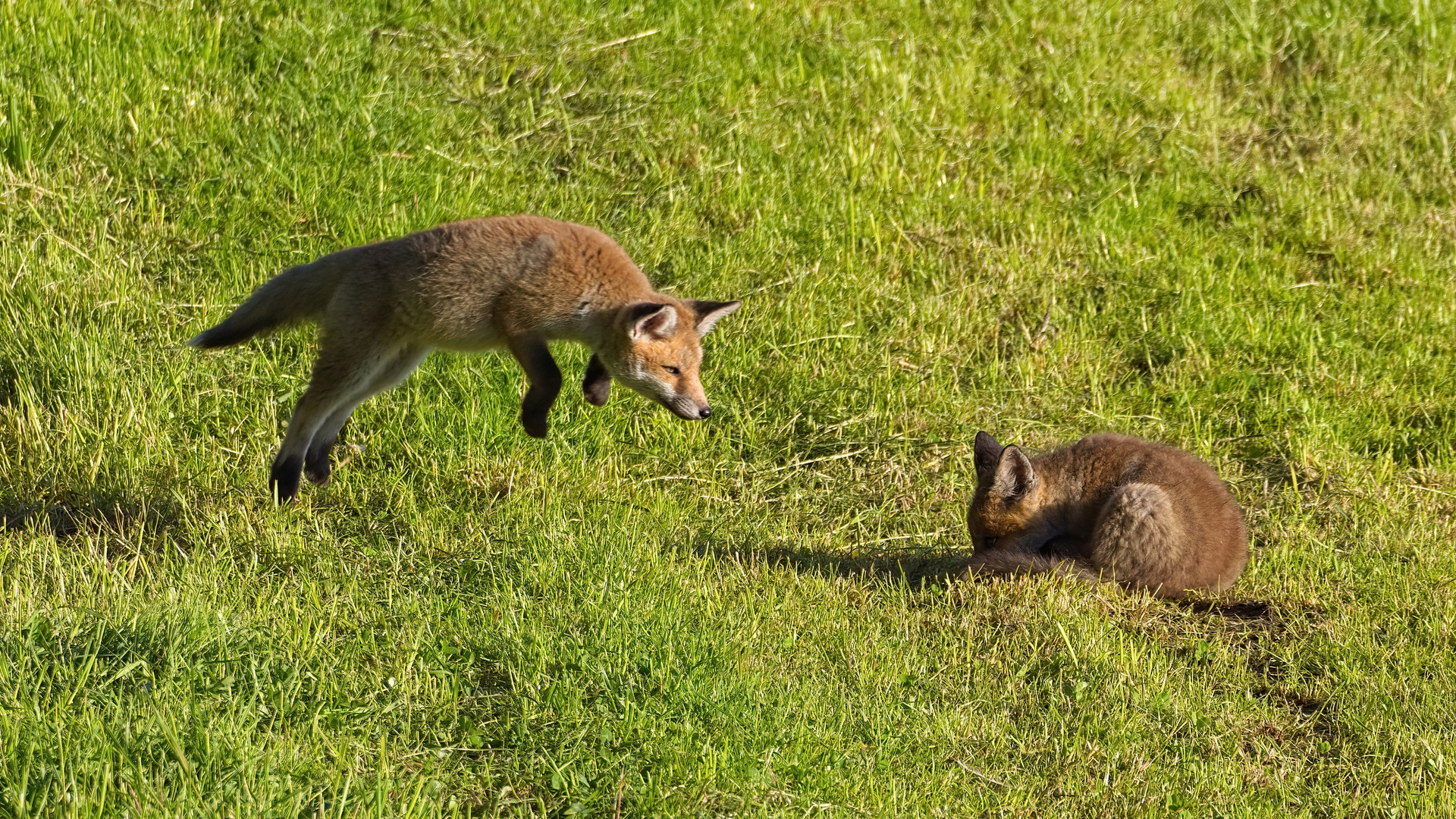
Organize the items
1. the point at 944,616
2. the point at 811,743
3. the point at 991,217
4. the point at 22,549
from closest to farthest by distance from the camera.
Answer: the point at 811,743 → the point at 22,549 → the point at 944,616 → the point at 991,217

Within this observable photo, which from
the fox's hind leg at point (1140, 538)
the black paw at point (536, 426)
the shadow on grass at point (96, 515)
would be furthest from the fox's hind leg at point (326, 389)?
the fox's hind leg at point (1140, 538)

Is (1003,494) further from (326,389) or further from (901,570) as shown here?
(326,389)

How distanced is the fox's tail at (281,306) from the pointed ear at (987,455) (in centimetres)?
337

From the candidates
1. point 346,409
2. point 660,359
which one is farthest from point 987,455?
point 346,409

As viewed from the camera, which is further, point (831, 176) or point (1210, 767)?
point (831, 176)

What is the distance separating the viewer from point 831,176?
409 inches

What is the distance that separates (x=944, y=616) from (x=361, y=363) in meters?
2.98

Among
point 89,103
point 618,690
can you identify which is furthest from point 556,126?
point 618,690

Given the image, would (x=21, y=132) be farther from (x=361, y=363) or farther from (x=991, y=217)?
(x=991, y=217)

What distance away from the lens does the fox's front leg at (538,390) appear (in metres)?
5.87

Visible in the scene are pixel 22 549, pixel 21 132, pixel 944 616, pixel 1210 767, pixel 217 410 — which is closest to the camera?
pixel 1210 767

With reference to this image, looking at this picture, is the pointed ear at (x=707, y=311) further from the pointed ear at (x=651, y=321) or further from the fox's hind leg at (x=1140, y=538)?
the fox's hind leg at (x=1140, y=538)

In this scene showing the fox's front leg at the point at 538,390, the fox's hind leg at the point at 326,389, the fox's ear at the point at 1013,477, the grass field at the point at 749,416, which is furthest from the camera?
the fox's ear at the point at 1013,477

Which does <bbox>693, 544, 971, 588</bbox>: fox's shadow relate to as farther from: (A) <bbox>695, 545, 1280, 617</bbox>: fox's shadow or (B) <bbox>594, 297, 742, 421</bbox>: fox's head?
(B) <bbox>594, 297, 742, 421</bbox>: fox's head
